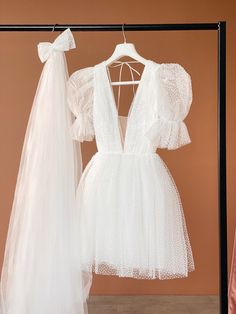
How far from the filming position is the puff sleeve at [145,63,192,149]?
2258 millimetres

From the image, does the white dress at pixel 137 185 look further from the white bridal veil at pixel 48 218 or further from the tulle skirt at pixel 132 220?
the white bridal veil at pixel 48 218

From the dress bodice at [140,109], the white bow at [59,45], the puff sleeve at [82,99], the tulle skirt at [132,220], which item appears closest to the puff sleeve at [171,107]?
the dress bodice at [140,109]

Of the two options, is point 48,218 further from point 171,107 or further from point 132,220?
point 171,107

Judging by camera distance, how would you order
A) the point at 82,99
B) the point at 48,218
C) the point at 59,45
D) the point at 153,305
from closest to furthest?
the point at 48,218, the point at 59,45, the point at 82,99, the point at 153,305

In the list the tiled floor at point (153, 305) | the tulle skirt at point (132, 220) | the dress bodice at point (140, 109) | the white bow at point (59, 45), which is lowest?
the tiled floor at point (153, 305)

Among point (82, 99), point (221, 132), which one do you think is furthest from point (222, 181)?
point (82, 99)

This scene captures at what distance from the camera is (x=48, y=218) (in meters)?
2.22

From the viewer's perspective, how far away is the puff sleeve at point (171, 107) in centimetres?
226

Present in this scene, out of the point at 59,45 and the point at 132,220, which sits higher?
the point at 59,45

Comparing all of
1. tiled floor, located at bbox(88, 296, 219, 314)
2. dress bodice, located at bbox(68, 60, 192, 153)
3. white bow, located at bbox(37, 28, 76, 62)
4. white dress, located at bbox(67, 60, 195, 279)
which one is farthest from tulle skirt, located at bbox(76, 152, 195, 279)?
tiled floor, located at bbox(88, 296, 219, 314)

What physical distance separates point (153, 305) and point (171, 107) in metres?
1.85

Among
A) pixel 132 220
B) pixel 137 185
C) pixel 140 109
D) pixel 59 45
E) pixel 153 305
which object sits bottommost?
pixel 153 305

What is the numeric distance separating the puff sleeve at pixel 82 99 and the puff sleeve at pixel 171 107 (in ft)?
1.15

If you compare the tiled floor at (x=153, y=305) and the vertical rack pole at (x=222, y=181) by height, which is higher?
the vertical rack pole at (x=222, y=181)
